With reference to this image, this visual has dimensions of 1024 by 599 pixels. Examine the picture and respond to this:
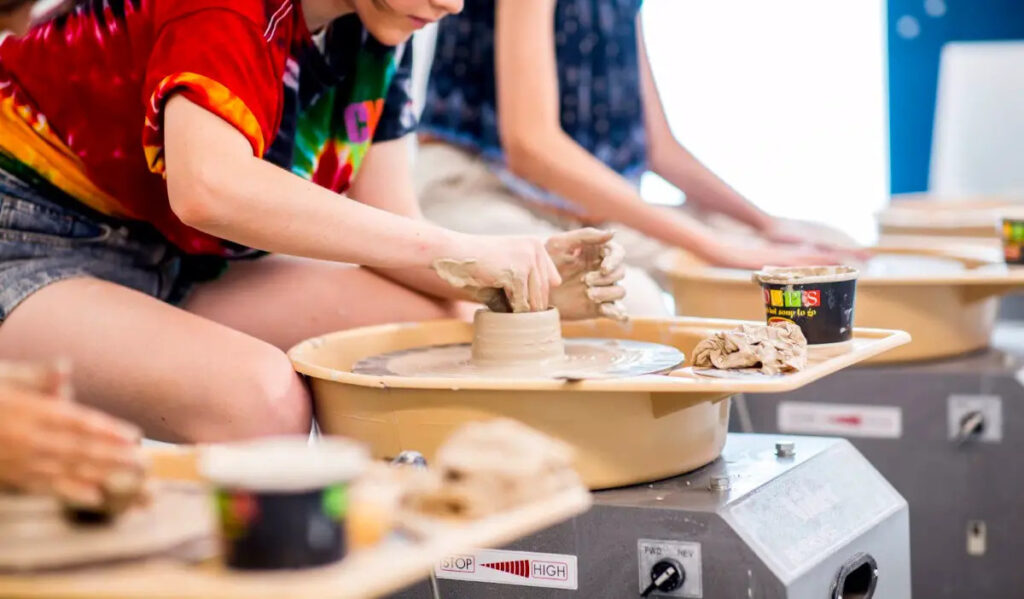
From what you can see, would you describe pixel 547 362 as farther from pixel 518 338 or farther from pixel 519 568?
pixel 519 568

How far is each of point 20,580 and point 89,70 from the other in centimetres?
101

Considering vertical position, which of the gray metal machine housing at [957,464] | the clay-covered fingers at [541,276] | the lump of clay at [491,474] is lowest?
the gray metal machine housing at [957,464]

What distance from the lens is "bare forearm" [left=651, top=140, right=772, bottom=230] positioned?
306 centimetres

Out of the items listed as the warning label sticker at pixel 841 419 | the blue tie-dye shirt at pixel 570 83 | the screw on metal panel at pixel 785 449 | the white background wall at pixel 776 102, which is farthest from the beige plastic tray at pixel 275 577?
the white background wall at pixel 776 102

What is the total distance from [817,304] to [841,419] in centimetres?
82

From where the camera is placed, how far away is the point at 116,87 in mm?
1633

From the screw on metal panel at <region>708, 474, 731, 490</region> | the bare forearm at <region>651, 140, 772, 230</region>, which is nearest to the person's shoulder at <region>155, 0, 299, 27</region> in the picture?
the screw on metal panel at <region>708, 474, 731, 490</region>

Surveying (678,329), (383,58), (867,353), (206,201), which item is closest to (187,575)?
(206,201)

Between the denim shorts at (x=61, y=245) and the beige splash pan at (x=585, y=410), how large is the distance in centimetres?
36

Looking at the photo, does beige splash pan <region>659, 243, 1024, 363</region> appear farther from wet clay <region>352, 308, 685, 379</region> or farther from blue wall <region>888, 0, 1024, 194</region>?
blue wall <region>888, 0, 1024, 194</region>

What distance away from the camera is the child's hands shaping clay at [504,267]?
5.05 feet

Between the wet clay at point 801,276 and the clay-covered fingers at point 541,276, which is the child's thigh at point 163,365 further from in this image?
the wet clay at point 801,276

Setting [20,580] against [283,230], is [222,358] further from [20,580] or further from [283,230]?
[20,580]

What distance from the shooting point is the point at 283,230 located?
143 cm
